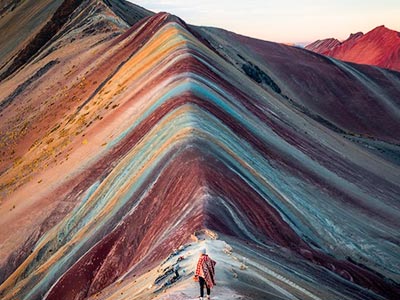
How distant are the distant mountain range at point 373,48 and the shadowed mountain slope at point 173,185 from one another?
7443cm

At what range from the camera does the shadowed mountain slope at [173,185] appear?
67.6 feet

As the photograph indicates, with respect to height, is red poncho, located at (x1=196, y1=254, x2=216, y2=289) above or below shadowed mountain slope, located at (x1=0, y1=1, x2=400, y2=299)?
above

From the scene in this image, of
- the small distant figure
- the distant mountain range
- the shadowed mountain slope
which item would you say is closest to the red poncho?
the small distant figure

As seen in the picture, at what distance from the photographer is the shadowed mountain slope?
20594 mm

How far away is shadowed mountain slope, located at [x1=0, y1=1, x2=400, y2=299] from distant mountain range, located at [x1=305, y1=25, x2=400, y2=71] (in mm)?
74429

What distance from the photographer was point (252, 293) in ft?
47.4

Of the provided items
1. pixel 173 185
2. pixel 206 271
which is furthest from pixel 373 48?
pixel 206 271

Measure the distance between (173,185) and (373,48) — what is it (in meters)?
119

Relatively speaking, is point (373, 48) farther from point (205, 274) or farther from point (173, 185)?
point (205, 274)

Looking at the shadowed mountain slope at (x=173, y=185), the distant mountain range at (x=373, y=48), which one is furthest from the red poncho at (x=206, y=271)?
the distant mountain range at (x=373, y=48)

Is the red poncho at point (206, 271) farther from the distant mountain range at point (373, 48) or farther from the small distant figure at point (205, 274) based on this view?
the distant mountain range at point (373, 48)

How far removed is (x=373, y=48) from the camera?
13512 centimetres

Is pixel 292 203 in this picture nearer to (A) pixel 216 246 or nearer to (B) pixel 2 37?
(A) pixel 216 246

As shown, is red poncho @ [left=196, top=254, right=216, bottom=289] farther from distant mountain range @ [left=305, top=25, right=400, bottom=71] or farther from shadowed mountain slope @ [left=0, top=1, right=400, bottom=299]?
distant mountain range @ [left=305, top=25, right=400, bottom=71]
